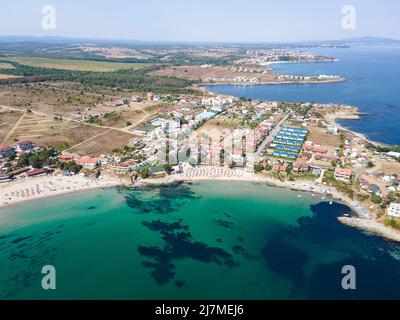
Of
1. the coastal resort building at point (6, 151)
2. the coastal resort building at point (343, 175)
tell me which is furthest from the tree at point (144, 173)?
the coastal resort building at point (343, 175)

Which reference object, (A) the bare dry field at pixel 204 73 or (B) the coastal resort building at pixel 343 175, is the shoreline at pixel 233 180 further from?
(A) the bare dry field at pixel 204 73

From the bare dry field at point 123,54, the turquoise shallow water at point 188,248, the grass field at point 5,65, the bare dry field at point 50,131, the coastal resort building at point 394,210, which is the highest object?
the bare dry field at point 123,54

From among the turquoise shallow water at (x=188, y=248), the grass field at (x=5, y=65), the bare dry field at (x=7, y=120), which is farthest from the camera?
the grass field at (x=5, y=65)

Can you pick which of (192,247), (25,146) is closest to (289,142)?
(192,247)

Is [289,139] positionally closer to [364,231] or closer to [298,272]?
[364,231]

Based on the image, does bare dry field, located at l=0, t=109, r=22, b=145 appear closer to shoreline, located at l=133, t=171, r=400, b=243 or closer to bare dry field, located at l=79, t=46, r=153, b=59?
shoreline, located at l=133, t=171, r=400, b=243
